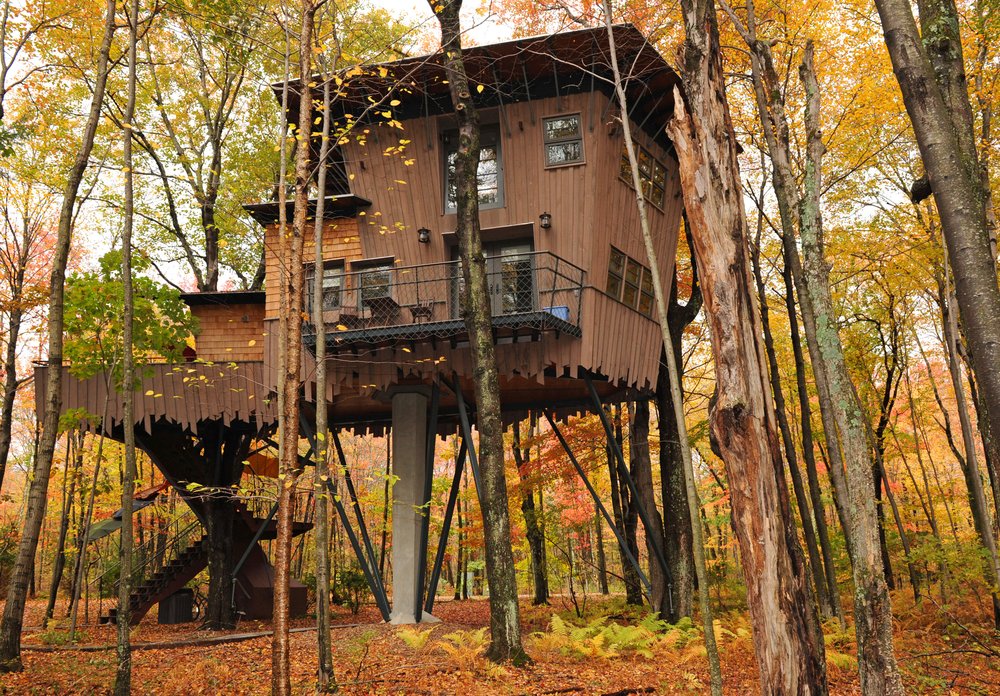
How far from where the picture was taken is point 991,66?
1462 centimetres

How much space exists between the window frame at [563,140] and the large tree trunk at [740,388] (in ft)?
26.1

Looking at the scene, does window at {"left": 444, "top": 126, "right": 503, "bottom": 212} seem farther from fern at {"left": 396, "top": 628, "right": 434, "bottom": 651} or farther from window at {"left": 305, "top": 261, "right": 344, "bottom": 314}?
fern at {"left": 396, "top": 628, "right": 434, "bottom": 651}

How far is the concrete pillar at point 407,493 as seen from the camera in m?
17.1

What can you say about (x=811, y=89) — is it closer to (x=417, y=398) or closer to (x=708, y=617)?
(x=708, y=617)

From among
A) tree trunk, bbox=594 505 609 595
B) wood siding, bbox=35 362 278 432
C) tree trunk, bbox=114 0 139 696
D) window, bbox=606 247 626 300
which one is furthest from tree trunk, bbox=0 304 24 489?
tree trunk, bbox=594 505 609 595

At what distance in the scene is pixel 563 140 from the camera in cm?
1641

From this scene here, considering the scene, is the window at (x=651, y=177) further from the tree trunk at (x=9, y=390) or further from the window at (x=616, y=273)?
the tree trunk at (x=9, y=390)

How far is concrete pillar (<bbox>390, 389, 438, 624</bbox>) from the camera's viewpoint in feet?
56.1

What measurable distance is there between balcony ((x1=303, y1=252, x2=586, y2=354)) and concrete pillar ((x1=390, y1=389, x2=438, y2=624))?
8.81 ft

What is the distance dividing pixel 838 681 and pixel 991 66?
12.5m

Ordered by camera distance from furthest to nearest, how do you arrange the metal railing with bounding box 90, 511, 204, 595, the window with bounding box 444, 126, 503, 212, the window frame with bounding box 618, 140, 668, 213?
the metal railing with bounding box 90, 511, 204, 595 → the window with bounding box 444, 126, 503, 212 → the window frame with bounding box 618, 140, 668, 213

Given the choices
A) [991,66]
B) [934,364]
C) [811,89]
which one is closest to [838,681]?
[811,89]

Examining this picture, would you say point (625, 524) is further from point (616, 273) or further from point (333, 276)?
point (333, 276)

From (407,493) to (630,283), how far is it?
7.57m
